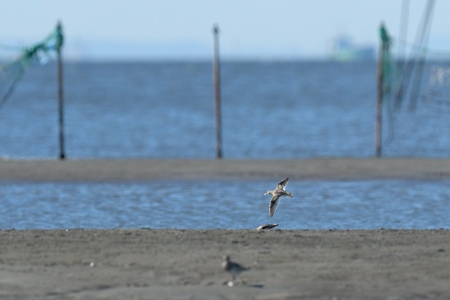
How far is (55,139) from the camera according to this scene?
151ft

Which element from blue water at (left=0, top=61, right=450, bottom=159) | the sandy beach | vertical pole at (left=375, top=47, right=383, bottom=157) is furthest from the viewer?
blue water at (left=0, top=61, right=450, bottom=159)

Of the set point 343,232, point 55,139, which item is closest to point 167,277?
point 343,232

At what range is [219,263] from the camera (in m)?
13.4

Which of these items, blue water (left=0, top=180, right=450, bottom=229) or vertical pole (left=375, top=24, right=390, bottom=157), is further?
vertical pole (left=375, top=24, right=390, bottom=157)

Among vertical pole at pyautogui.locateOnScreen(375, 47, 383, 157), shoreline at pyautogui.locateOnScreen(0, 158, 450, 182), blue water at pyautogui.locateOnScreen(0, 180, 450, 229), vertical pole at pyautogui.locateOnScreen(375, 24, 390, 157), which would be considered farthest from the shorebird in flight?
vertical pole at pyautogui.locateOnScreen(375, 24, 390, 157)

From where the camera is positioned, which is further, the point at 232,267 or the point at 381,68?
the point at 381,68

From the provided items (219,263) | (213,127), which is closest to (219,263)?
(219,263)

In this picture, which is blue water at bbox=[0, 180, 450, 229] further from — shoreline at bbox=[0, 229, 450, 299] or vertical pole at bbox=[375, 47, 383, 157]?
vertical pole at bbox=[375, 47, 383, 157]

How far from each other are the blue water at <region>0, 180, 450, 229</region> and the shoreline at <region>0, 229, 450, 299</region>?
2917 mm

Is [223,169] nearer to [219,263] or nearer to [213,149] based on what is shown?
[219,263]

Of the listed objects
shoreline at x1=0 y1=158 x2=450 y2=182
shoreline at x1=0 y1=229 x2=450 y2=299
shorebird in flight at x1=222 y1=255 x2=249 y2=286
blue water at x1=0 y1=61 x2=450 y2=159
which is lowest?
blue water at x1=0 y1=61 x2=450 y2=159

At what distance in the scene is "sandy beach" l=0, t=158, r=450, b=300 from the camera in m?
12.2

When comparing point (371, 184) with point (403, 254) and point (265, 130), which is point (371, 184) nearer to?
point (403, 254)

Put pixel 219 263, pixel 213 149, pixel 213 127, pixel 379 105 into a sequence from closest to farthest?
pixel 219 263 < pixel 379 105 < pixel 213 149 < pixel 213 127
